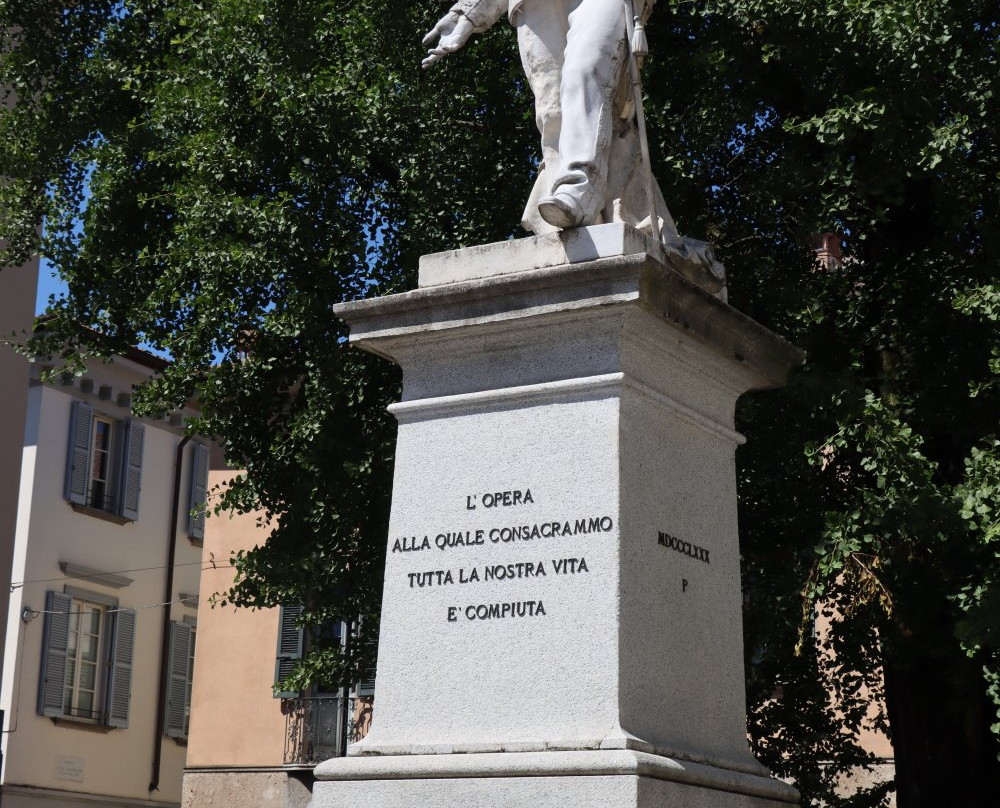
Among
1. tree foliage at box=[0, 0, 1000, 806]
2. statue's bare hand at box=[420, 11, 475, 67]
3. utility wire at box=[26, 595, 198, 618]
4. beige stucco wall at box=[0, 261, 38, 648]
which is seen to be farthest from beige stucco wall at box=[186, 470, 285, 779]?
statue's bare hand at box=[420, 11, 475, 67]

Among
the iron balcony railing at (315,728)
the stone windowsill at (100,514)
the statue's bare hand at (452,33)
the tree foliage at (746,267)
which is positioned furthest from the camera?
the stone windowsill at (100,514)

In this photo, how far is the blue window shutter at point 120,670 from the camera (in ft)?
97.9

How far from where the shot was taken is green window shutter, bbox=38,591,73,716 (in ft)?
93.4

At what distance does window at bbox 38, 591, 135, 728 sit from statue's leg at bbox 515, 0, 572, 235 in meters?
23.2

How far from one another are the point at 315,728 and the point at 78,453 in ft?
23.0

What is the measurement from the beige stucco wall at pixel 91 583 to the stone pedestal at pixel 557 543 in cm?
2267

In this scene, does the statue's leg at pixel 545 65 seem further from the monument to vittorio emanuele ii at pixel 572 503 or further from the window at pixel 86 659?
the window at pixel 86 659

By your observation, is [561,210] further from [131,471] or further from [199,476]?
[199,476]

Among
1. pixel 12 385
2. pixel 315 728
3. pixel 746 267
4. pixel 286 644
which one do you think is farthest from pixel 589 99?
pixel 286 644

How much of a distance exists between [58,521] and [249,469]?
15211 millimetres

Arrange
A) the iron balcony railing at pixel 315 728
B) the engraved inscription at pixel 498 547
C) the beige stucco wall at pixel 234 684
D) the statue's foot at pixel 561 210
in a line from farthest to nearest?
the beige stucco wall at pixel 234 684 < the iron balcony railing at pixel 315 728 < the statue's foot at pixel 561 210 < the engraved inscription at pixel 498 547

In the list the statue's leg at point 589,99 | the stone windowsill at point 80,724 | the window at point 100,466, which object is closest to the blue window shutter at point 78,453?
the window at point 100,466

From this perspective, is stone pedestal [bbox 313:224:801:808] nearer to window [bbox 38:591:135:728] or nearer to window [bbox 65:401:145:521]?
window [bbox 38:591:135:728]

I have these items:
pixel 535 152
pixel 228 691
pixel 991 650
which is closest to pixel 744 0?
pixel 535 152
